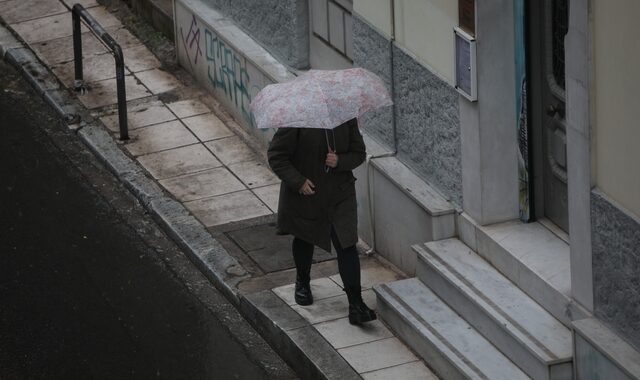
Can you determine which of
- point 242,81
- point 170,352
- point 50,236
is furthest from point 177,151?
point 170,352

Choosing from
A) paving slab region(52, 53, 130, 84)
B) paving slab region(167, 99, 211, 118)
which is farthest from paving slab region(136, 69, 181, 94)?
paving slab region(167, 99, 211, 118)

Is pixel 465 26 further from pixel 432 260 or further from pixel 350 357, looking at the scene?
pixel 350 357

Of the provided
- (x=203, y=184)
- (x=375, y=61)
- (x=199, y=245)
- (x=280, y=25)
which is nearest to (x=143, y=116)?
(x=203, y=184)

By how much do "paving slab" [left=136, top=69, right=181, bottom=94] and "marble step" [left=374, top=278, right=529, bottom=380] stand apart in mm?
4764

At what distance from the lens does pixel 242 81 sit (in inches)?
490

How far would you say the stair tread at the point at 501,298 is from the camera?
27.2 feet

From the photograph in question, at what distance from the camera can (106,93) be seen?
537 inches

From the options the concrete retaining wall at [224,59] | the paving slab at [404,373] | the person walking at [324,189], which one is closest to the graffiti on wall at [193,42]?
the concrete retaining wall at [224,59]

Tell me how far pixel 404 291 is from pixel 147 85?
16.8 feet

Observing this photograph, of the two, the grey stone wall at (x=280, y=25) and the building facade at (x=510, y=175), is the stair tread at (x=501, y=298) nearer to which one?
the building facade at (x=510, y=175)

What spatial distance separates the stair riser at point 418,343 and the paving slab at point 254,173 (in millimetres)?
2473

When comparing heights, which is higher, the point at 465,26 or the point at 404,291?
the point at 465,26

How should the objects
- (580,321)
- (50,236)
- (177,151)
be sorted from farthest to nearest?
(177,151)
(50,236)
(580,321)

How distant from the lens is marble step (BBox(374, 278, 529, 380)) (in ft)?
27.8
